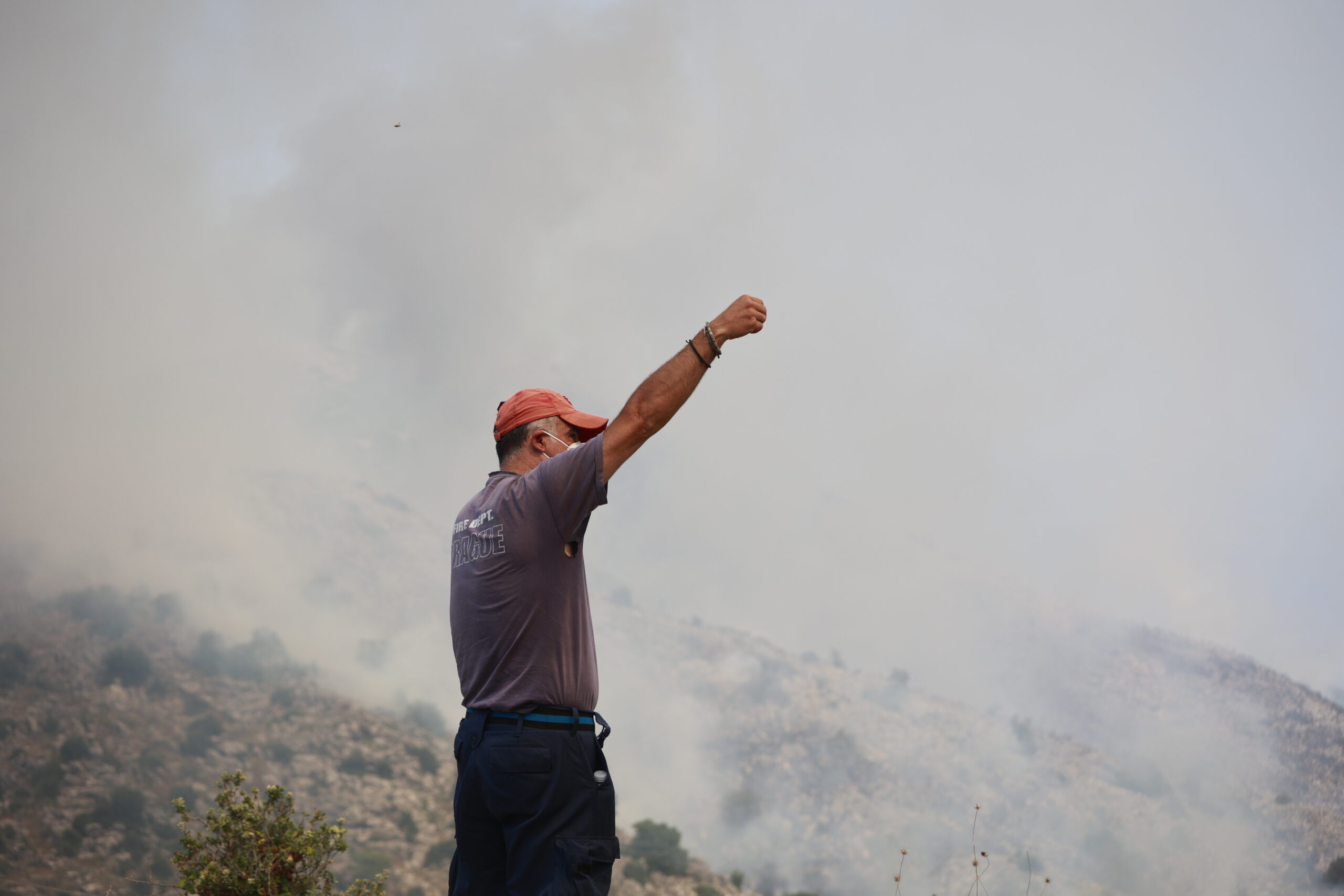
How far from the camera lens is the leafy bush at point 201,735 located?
90.3 ft

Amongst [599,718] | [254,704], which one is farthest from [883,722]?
[599,718]

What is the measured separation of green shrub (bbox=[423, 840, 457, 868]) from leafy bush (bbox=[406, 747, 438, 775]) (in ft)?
9.49

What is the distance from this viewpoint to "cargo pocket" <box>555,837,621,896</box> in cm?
255

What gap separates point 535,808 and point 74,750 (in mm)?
30041

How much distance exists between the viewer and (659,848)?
2852 cm

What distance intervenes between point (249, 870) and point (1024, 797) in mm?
28707

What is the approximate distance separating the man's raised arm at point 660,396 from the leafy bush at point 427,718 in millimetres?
31965

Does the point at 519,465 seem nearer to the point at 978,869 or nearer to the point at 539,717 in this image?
the point at 539,717

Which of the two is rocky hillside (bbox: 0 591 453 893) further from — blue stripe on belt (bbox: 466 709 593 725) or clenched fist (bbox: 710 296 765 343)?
clenched fist (bbox: 710 296 765 343)

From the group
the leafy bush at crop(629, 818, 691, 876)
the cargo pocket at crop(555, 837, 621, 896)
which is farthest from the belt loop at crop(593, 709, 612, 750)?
the leafy bush at crop(629, 818, 691, 876)

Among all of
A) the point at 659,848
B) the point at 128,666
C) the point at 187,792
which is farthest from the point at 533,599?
the point at 128,666

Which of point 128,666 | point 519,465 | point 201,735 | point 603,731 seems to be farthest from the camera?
point 128,666

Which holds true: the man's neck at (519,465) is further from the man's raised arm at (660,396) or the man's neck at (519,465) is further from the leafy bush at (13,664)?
the leafy bush at (13,664)

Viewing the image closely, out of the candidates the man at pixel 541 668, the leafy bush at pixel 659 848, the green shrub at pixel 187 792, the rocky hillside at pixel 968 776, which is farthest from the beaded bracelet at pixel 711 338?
the green shrub at pixel 187 792
